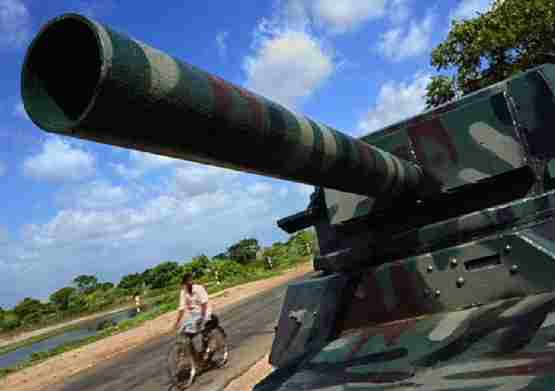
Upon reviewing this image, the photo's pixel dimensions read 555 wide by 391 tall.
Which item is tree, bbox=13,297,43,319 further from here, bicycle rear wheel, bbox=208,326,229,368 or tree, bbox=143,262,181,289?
bicycle rear wheel, bbox=208,326,229,368

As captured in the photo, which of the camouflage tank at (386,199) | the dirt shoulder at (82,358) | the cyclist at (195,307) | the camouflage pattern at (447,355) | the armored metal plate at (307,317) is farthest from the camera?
the dirt shoulder at (82,358)

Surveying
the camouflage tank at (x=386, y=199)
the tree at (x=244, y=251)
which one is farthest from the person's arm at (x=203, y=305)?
the tree at (x=244, y=251)

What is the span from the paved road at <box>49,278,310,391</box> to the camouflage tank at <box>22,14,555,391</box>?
4713mm

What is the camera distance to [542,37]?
50.9 ft

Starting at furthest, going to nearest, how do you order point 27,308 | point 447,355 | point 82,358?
point 27,308, point 82,358, point 447,355

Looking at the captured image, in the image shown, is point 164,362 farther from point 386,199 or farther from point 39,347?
point 39,347

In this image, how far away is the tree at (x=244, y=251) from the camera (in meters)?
40.7

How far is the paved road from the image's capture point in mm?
8703

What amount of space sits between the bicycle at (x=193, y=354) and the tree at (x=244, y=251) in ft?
102

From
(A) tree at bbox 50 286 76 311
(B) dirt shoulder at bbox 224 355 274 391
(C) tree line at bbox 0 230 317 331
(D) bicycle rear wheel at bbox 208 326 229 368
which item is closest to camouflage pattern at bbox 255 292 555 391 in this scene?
(B) dirt shoulder at bbox 224 355 274 391

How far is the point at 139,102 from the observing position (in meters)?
1.57

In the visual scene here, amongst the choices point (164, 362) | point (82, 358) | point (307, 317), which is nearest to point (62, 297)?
point (82, 358)

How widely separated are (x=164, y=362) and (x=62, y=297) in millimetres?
41234

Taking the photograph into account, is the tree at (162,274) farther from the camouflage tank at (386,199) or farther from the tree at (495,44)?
the camouflage tank at (386,199)
